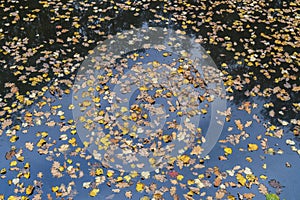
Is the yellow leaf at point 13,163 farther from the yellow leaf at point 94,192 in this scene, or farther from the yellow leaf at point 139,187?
the yellow leaf at point 139,187

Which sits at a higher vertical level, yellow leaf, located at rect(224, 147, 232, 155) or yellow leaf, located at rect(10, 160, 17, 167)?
yellow leaf, located at rect(224, 147, 232, 155)

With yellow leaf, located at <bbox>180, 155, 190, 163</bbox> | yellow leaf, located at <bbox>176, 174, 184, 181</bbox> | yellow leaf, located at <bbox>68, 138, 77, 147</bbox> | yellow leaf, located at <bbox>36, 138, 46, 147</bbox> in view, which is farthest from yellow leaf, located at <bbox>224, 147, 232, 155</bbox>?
yellow leaf, located at <bbox>36, 138, 46, 147</bbox>

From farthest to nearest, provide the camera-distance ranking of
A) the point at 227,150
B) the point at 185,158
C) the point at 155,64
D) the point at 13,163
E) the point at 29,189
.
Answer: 1. the point at 155,64
2. the point at 227,150
3. the point at 185,158
4. the point at 13,163
5. the point at 29,189

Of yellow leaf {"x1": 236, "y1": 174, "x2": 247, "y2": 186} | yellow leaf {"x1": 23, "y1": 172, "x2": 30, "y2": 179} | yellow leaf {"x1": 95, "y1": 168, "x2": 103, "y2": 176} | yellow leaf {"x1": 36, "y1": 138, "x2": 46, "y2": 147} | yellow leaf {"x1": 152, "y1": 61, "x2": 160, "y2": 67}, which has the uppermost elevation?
yellow leaf {"x1": 152, "y1": 61, "x2": 160, "y2": 67}

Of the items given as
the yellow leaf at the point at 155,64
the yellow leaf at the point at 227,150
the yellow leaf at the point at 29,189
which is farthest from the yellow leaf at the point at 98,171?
the yellow leaf at the point at 155,64

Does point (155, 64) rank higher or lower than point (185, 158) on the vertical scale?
higher

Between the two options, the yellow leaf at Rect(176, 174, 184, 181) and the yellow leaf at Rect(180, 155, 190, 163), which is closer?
the yellow leaf at Rect(176, 174, 184, 181)

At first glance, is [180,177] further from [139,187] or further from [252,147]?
[252,147]

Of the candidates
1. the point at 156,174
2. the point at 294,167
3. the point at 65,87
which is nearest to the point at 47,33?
the point at 65,87

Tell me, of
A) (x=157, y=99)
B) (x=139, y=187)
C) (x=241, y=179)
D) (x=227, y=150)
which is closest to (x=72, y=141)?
(x=139, y=187)

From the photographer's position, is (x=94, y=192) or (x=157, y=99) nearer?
(x=94, y=192)

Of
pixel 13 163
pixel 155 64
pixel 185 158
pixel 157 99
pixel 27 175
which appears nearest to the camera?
pixel 27 175

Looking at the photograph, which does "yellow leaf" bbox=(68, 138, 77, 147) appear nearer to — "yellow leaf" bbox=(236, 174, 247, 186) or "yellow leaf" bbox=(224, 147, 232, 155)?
"yellow leaf" bbox=(224, 147, 232, 155)

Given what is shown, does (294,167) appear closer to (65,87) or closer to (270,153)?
(270,153)
